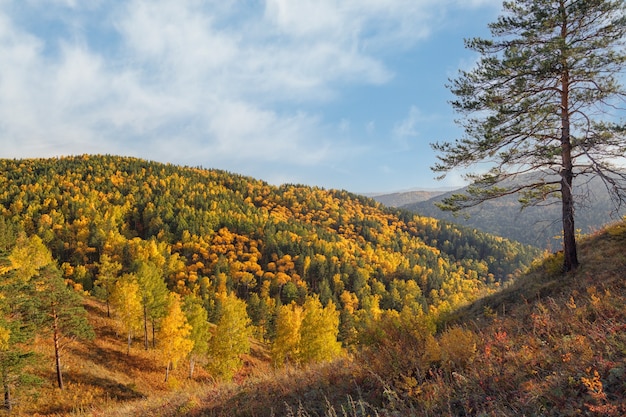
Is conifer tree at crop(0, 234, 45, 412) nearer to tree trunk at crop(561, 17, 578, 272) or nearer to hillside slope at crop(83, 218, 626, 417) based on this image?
hillside slope at crop(83, 218, 626, 417)

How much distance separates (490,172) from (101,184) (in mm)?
219361

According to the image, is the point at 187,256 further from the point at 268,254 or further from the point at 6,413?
the point at 6,413

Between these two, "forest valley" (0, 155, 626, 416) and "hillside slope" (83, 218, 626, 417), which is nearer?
"hillside slope" (83, 218, 626, 417)

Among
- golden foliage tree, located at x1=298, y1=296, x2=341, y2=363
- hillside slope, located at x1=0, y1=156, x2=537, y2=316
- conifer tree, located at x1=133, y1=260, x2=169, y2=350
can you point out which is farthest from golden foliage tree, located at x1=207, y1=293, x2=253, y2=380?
hillside slope, located at x1=0, y1=156, x2=537, y2=316

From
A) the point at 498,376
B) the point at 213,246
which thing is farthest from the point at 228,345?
the point at 213,246

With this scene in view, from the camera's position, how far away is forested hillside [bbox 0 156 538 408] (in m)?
34.5

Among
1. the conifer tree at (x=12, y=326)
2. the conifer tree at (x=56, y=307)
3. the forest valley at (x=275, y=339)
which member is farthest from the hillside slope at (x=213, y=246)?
the conifer tree at (x=12, y=326)

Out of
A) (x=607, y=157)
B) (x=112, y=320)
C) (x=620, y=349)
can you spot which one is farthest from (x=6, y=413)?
(x=607, y=157)

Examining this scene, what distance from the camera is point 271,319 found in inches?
2687

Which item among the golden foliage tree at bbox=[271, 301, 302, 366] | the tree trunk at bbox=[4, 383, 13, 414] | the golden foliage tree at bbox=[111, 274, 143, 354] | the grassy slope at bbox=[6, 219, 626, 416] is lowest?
the golden foliage tree at bbox=[271, 301, 302, 366]

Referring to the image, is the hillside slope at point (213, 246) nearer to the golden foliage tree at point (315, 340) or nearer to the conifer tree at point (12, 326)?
the conifer tree at point (12, 326)

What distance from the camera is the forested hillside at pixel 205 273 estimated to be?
3450cm

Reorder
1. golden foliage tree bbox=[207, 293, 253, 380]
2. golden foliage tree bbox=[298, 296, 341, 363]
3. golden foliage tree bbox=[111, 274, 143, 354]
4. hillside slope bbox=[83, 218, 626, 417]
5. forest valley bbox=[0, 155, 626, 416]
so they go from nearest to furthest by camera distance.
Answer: hillside slope bbox=[83, 218, 626, 417]
forest valley bbox=[0, 155, 626, 416]
golden foliage tree bbox=[298, 296, 341, 363]
golden foliage tree bbox=[207, 293, 253, 380]
golden foliage tree bbox=[111, 274, 143, 354]

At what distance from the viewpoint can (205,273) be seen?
4368 inches
